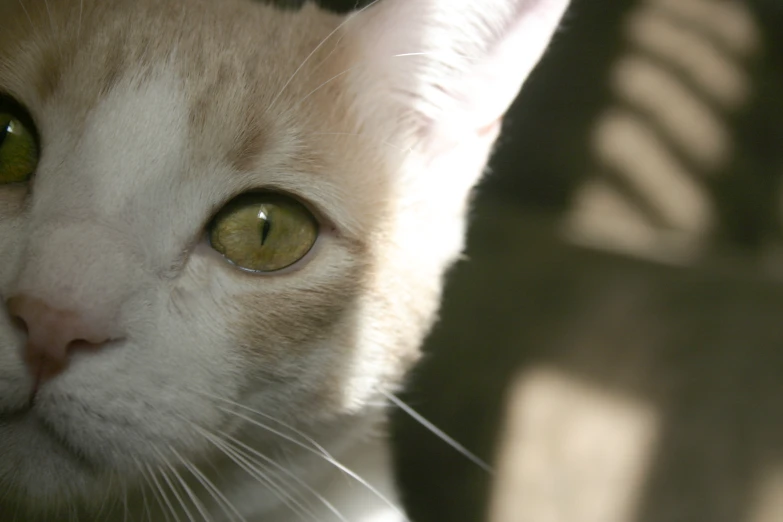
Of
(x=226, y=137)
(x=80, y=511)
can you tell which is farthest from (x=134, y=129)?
(x=80, y=511)

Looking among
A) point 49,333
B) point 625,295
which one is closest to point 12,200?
point 49,333

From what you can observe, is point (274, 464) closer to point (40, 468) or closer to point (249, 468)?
point (249, 468)

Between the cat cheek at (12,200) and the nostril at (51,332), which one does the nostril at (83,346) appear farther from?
the cat cheek at (12,200)

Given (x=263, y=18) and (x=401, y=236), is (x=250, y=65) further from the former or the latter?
(x=401, y=236)

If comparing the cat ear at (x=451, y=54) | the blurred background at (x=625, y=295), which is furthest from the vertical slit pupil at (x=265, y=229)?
the blurred background at (x=625, y=295)

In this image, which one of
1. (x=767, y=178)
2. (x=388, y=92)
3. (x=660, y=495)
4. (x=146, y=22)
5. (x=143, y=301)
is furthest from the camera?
(x=767, y=178)

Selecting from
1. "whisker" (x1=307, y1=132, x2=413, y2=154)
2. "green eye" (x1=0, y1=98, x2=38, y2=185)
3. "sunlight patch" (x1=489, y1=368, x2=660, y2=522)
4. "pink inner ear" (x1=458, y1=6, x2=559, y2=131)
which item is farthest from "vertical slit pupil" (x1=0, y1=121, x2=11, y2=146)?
"sunlight patch" (x1=489, y1=368, x2=660, y2=522)

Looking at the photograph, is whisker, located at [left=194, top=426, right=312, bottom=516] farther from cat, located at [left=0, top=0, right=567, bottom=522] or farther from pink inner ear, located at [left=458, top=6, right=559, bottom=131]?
pink inner ear, located at [left=458, top=6, right=559, bottom=131]
